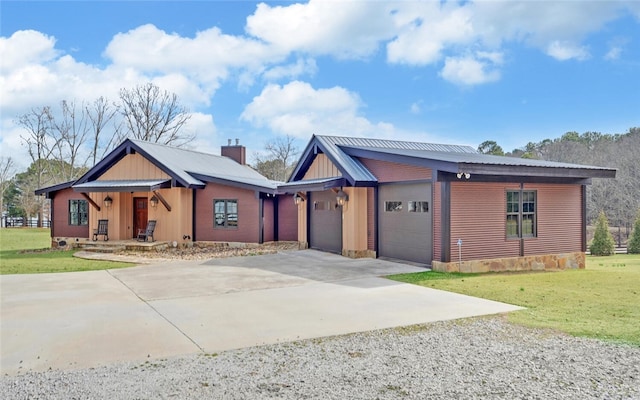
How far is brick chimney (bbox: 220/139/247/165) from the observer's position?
86.1 ft

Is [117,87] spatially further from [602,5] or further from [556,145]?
[556,145]

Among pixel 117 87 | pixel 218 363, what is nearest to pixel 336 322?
pixel 218 363

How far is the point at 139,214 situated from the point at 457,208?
45.3 feet

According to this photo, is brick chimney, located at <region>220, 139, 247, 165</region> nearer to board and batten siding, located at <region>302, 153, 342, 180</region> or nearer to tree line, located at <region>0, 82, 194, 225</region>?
board and batten siding, located at <region>302, 153, 342, 180</region>

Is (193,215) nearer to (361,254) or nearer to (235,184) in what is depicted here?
(235,184)

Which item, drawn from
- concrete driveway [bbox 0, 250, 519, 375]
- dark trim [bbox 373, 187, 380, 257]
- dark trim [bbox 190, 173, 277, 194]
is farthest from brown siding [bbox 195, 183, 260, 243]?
concrete driveway [bbox 0, 250, 519, 375]

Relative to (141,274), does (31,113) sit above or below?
above

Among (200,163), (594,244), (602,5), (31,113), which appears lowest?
(594,244)

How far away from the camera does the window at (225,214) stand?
17.4m

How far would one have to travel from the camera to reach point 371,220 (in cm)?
1304

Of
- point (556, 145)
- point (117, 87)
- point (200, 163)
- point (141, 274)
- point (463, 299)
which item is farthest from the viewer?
point (556, 145)

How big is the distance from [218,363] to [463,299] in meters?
4.45

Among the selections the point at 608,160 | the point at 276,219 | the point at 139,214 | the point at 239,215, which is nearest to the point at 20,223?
the point at 139,214

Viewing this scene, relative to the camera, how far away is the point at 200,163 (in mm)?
20531
